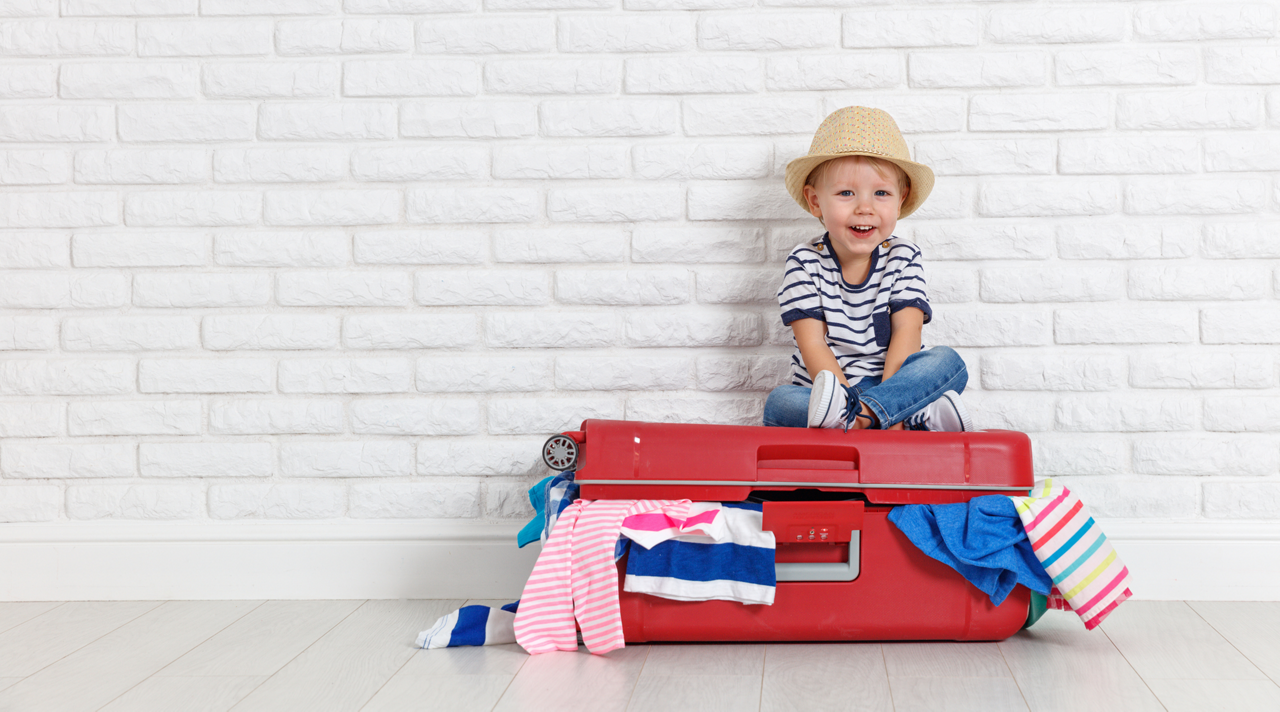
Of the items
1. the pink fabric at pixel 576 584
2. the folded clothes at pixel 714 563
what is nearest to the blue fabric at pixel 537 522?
the pink fabric at pixel 576 584

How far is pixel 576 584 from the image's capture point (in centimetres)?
154

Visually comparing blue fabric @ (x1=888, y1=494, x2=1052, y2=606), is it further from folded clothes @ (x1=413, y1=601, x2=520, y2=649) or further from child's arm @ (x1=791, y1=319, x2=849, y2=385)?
folded clothes @ (x1=413, y1=601, x2=520, y2=649)

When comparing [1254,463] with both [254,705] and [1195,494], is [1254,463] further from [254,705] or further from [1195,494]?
[254,705]

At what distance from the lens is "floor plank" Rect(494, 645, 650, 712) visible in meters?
1.31

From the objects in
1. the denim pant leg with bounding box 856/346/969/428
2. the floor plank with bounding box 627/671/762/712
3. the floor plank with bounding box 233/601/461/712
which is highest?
the denim pant leg with bounding box 856/346/969/428

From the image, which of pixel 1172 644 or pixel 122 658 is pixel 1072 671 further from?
pixel 122 658

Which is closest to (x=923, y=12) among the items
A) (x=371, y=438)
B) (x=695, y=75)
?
(x=695, y=75)

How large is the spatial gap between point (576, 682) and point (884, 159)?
3.63ft

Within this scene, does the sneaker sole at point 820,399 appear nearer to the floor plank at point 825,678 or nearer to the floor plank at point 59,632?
the floor plank at point 825,678

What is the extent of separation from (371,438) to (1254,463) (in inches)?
72.3

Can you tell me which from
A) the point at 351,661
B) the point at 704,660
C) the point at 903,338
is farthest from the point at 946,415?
the point at 351,661

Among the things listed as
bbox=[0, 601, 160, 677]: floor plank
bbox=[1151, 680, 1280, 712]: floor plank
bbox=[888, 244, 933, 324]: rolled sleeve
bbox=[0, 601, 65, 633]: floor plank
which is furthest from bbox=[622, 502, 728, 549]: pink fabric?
bbox=[0, 601, 65, 633]: floor plank

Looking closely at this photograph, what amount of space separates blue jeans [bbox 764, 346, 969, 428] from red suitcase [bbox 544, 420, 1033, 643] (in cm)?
9

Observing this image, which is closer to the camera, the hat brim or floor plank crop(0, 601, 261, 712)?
floor plank crop(0, 601, 261, 712)
